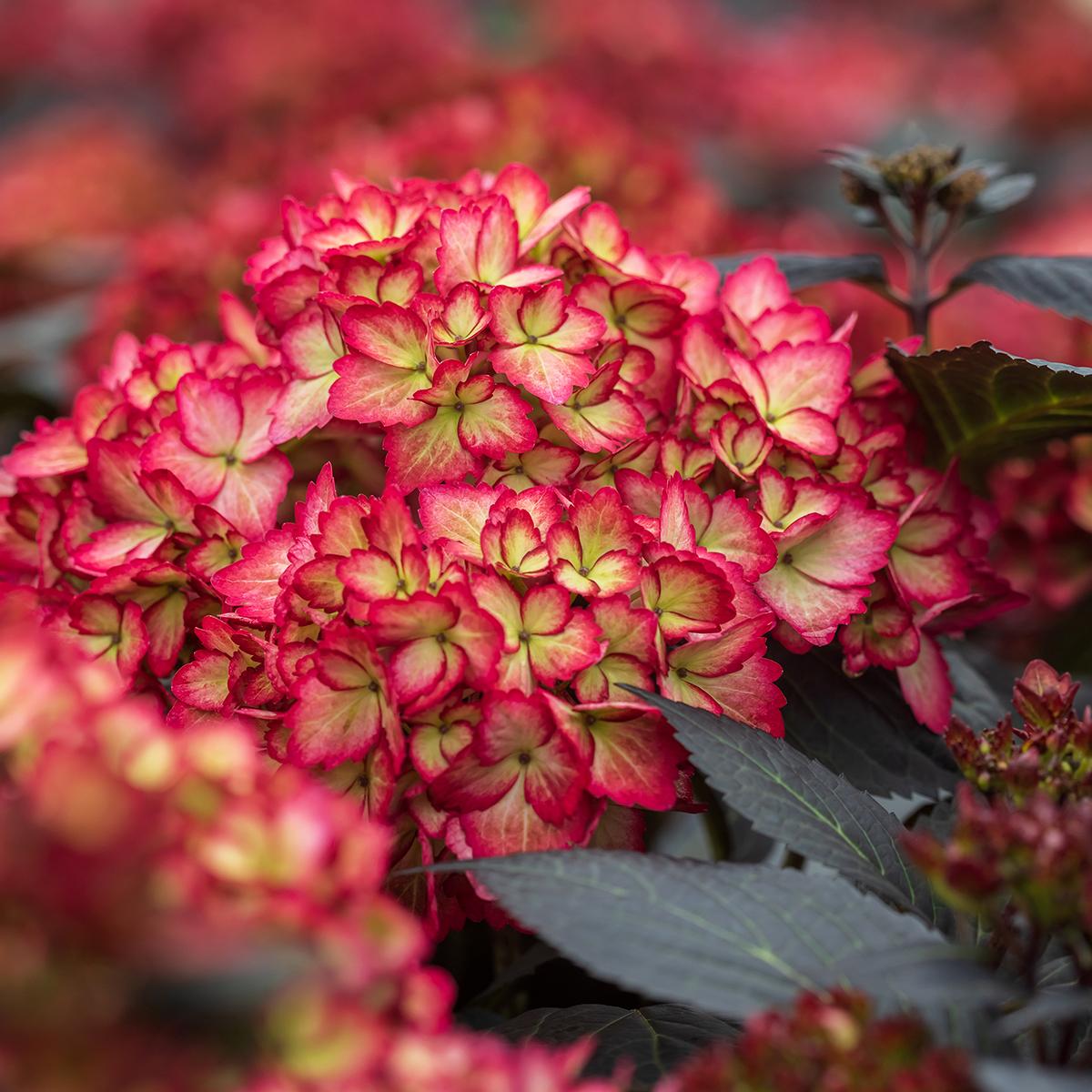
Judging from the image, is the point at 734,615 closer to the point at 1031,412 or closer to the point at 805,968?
the point at 805,968

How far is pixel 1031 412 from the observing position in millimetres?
878

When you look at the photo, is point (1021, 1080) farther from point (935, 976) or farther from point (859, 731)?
point (859, 731)

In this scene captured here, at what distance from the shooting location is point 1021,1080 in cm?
42

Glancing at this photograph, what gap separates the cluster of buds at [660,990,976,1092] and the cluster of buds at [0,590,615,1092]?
6cm

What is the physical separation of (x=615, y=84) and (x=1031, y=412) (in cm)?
191

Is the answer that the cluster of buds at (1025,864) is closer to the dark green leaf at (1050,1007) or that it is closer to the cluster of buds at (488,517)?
the dark green leaf at (1050,1007)

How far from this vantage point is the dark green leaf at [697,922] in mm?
508

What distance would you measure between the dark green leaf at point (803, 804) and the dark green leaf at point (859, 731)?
81mm

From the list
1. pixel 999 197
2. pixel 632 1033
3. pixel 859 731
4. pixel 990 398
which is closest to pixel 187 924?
pixel 632 1033

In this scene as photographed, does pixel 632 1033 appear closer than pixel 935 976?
No

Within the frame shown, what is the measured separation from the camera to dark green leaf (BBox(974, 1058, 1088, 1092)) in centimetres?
41

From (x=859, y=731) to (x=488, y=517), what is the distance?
0.31 meters

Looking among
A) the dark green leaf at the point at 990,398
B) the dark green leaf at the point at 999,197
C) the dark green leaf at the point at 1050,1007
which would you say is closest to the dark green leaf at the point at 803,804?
the dark green leaf at the point at 1050,1007

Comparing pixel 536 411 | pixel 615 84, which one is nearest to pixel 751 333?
pixel 536 411
